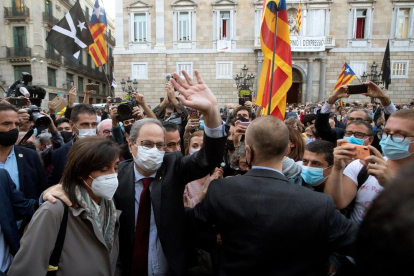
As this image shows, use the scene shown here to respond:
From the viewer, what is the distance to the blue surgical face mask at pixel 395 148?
200cm

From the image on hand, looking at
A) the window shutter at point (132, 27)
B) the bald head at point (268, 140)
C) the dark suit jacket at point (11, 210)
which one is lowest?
the dark suit jacket at point (11, 210)

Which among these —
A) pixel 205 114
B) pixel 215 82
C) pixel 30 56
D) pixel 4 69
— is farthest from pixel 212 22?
pixel 205 114

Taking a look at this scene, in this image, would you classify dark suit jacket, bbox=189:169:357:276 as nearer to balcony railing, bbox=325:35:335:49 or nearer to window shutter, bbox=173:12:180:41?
window shutter, bbox=173:12:180:41

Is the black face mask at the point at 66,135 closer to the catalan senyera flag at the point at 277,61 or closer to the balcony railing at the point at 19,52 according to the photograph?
the catalan senyera flag at the point at 277,61

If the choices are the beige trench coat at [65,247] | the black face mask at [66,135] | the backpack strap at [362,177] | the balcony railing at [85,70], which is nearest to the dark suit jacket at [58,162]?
the black face mask at [66,135]

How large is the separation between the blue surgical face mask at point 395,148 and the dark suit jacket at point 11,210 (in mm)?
2883

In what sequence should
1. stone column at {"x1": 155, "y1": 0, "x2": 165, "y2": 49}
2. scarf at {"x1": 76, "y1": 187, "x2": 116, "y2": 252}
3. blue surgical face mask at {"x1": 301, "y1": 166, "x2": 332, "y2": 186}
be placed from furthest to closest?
stone column at {"x1": 155, "y1": 0, "x2": 165, "y2": 49}, blue surgical face mask at {"x1": 301, "y1": 166, "x2": 332, "y2": 186}, scarf at {"x1": 76, "y1": 187, "x2": 116, "y2": 252}

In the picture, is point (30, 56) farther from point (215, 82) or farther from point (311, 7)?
point (311, 7)

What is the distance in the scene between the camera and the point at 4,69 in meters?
24.2

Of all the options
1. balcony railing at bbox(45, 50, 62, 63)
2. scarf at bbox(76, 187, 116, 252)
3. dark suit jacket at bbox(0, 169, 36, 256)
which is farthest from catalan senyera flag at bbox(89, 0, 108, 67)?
balcony railing at bbox(45, 50, 62, 63)

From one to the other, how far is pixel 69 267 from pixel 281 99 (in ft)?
9.94

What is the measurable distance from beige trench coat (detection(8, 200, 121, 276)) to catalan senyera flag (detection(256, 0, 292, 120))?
2.66 meters

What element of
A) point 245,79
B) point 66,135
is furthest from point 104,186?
point 245,79

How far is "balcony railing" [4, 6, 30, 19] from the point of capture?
23.5m
